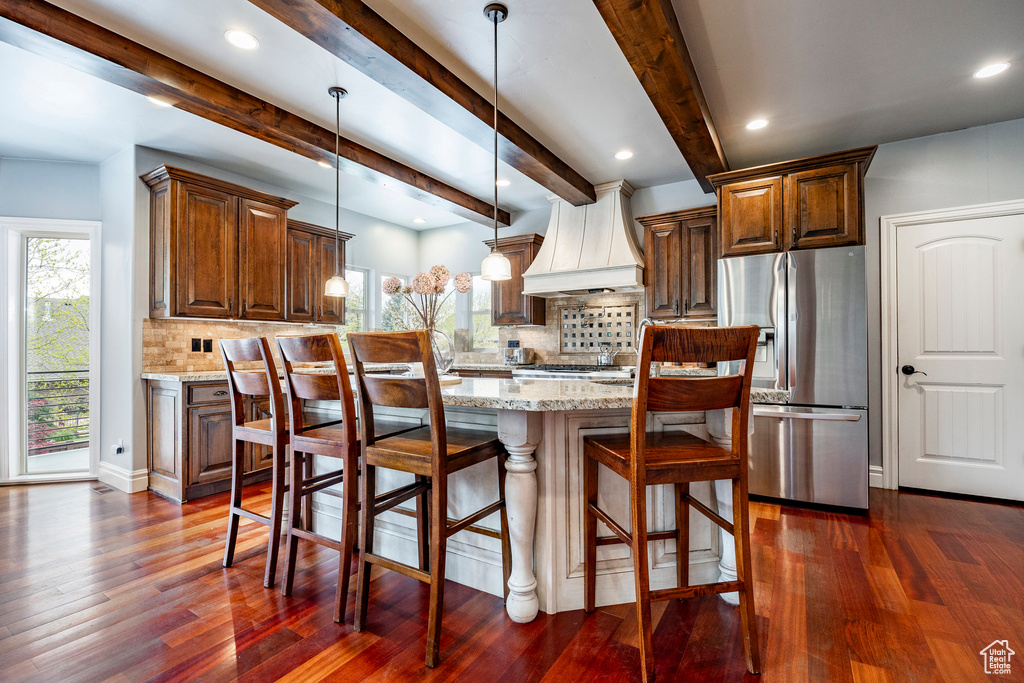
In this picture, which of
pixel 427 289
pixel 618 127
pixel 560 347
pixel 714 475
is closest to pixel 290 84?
pixel 427 289

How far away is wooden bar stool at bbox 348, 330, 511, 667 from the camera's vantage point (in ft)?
5.00

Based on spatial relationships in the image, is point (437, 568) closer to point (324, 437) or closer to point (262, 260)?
point (324, 437)

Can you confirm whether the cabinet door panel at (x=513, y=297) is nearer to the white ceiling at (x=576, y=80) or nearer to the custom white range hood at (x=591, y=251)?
the custom white range hood at (x=591, y=251)

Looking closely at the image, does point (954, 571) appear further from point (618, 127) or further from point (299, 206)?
point (299, 206)

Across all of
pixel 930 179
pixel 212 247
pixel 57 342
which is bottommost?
pixel 57 342

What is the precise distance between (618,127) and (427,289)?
1959 mm

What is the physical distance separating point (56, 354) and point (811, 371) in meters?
5.78

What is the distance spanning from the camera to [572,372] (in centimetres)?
448

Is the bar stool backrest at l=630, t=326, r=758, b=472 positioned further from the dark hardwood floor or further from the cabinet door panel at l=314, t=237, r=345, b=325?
the cabinet door panel at l=314, t=237, r=345, b=325

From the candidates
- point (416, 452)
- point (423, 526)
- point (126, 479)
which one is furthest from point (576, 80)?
point (126, 479)

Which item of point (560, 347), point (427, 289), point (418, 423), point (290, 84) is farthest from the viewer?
point (560, 347)

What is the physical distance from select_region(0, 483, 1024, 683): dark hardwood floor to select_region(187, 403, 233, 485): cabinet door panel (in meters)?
0.71

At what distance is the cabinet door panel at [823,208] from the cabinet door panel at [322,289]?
420cm

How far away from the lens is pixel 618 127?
329 centimetres
